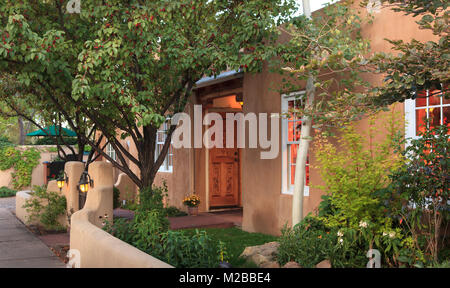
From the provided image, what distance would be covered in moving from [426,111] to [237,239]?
3995 millimetres

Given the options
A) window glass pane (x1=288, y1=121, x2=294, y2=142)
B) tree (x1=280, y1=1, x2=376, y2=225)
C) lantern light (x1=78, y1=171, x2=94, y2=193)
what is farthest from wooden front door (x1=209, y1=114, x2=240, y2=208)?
tree (x1=280, y1=1, x2=376, y2=225)

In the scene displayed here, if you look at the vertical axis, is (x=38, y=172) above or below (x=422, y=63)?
below

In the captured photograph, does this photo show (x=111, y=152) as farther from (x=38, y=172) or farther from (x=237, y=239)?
(x=237, y=239)

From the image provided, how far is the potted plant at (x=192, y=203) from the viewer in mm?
11125

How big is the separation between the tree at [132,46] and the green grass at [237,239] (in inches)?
70.2

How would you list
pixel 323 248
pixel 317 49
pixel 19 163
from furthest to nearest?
pixel 19 163, pixel 317 49, pixel 323 248

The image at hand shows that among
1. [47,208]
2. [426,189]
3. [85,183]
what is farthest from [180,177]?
[426,189]

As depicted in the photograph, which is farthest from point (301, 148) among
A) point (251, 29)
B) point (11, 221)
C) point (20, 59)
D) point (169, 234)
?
point (11, 221)

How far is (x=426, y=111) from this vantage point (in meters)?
5.97

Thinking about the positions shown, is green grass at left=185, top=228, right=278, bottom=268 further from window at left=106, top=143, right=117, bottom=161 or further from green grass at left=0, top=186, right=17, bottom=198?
green grass at left=0, top=186, right=17, bottom=198

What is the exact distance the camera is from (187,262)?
4.85 meters

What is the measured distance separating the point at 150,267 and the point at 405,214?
3067 mm

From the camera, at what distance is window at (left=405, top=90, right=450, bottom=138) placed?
5750 millimetres

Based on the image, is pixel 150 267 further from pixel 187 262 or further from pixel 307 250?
pixel 307 250
